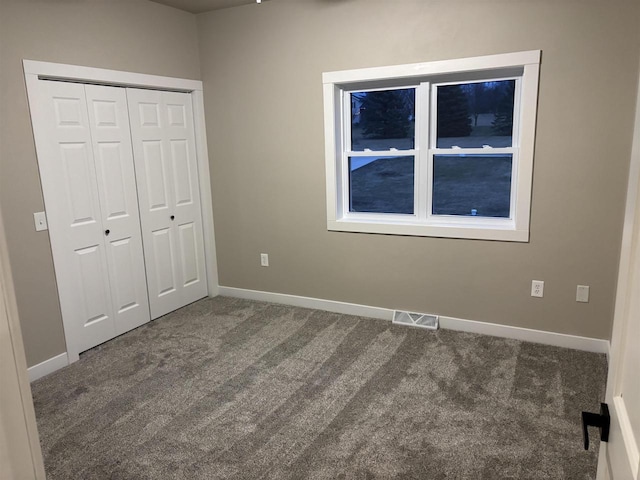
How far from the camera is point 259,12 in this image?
395 centimetres

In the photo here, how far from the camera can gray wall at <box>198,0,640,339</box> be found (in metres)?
2.99

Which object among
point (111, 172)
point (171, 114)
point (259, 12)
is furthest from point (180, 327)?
point (259, 12)

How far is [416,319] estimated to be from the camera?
12.5 ft

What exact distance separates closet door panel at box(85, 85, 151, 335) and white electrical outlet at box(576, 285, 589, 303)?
344 centimetres

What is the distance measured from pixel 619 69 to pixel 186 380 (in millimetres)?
3424

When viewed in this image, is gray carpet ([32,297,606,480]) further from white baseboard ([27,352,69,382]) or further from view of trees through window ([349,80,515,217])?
view of trees through window ([349,80,515,217])

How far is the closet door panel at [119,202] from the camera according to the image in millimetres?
3523

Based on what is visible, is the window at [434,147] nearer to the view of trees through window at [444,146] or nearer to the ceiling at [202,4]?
the view of trees through window at [444,146]

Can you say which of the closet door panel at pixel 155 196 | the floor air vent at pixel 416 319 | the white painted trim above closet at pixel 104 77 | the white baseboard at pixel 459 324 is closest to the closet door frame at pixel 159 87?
the white painted trim above closet at pixel 104 77

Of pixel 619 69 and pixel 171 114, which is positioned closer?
pixel 619 69

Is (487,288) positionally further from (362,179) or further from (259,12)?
(259,12)

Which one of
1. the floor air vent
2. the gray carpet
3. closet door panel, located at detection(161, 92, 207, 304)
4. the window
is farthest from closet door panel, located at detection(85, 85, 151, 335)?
the floor air vent

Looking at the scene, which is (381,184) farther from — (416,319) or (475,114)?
(416,319)

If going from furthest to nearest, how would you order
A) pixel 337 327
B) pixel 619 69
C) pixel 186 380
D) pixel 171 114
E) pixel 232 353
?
pixel 171 114, pixel 337 327, pixel 232 353, pixel 186 380, pixel 619 69
